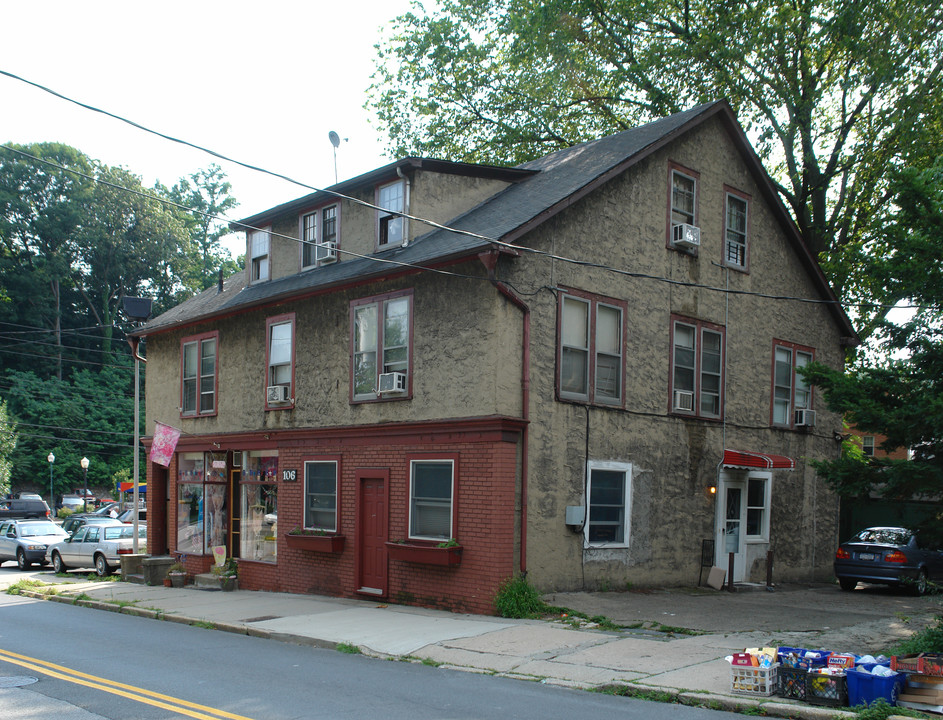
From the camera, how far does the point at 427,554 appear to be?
15.1 m

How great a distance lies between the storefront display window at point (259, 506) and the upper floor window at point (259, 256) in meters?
4.39

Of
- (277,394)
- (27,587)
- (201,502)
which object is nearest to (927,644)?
(277,394)

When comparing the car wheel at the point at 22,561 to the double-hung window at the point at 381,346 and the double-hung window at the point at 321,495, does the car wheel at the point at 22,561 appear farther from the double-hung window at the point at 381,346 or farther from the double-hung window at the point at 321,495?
the double-hung window at the point at 381,346

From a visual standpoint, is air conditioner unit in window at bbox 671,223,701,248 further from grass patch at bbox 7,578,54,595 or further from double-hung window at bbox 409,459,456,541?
grass patch at bbox 7,578,54,595

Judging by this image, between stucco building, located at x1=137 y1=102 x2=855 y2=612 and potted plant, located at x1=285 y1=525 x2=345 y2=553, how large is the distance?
0.06 metres

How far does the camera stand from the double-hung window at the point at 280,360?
19359 millimetres

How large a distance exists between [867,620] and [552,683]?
266 inches

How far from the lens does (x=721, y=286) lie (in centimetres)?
1930

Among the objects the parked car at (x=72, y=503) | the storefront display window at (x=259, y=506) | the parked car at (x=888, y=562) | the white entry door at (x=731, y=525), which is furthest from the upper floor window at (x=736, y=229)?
the parked car at (x=72, y=503)

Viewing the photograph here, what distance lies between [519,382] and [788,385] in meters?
9.03

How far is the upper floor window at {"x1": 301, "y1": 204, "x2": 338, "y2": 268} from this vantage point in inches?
776

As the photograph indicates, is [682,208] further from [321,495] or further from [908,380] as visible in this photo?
[321,495]

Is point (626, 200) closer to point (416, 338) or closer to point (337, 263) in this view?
point (416, 338)

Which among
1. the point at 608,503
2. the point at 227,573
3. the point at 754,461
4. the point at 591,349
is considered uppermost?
the point at 591,349
